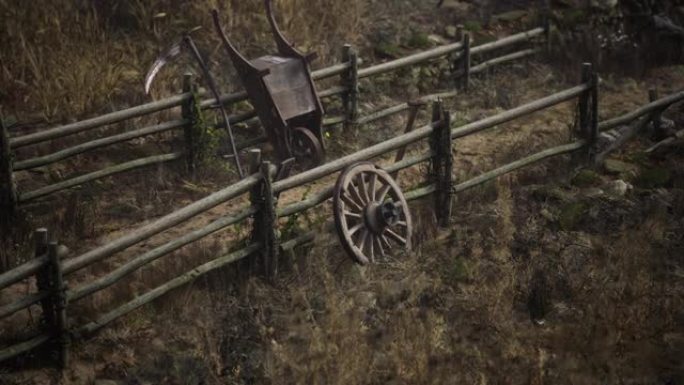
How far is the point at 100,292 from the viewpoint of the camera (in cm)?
594

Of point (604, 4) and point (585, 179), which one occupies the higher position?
point (604, 4)

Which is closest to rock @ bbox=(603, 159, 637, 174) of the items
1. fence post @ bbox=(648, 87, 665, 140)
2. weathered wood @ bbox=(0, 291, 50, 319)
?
fence post @ bbox=(648, 87, 665, 140)

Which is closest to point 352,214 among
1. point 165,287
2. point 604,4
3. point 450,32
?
point 165,287

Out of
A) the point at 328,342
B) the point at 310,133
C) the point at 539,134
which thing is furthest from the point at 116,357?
the point at 539,134

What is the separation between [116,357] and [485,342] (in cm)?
234

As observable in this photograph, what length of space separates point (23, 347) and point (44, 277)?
43 cm

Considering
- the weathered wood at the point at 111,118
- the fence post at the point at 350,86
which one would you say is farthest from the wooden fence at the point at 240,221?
the fence post at the point at 350,86

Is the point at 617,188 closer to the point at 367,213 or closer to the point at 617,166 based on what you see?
the point at 617,166

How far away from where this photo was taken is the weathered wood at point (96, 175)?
23.8ft

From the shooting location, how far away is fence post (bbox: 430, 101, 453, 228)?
7.22 m

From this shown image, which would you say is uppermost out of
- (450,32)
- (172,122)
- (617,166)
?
(172,122)

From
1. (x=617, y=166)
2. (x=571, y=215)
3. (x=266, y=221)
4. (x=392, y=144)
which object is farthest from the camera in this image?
(x=617, y=166)

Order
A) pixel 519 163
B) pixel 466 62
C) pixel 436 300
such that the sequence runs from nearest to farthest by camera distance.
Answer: pixel 436 300, pixel 519 163, pixel 466 62

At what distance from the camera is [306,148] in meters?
8.61
